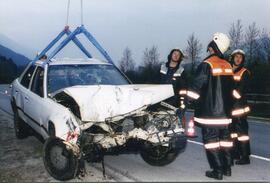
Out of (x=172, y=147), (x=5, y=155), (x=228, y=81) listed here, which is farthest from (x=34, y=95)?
(x=228, y=81)

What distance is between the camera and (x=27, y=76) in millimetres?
9391

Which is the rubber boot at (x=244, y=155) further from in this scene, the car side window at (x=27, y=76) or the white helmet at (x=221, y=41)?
the car side window at (x=27, y=76)

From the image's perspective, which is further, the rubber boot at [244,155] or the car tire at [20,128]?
the car tire at [20,128]

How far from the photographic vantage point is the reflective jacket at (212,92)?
6230 mm

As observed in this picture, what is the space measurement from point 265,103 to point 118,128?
19551mm

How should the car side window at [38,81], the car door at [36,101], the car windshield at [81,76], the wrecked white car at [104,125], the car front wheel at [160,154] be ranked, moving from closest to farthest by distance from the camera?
the wrecked white car at [104,125] → the car front wheel at [160,154] → the car door at [36,101] → the car windshield at [81,76] → the car side window at [38,81]

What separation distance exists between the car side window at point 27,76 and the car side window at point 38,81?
18.5 inches

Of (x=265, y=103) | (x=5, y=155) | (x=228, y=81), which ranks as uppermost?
(x=228, y=81)

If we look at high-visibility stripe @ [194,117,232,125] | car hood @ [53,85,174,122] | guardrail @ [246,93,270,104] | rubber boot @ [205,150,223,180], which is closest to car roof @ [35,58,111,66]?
car hood @ [53,85,174,122]

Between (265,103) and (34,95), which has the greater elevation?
(34,95)

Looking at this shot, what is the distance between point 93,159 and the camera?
6250mm

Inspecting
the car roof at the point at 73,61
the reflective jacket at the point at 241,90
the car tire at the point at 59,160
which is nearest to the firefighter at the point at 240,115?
the reflective jacket at the point at 241,90

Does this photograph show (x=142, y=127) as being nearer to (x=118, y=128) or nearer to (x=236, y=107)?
(x=118, y=128)

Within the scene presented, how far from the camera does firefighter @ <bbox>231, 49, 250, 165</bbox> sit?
7.39 metres
